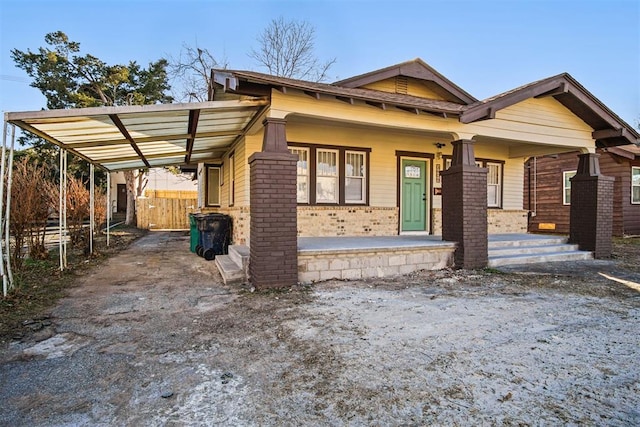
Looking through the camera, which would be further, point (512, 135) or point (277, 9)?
point (277, 9)

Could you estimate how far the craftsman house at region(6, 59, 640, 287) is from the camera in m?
5.84

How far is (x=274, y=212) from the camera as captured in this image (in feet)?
19.1

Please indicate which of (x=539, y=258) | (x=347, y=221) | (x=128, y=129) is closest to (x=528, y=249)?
(x=539, y=258)

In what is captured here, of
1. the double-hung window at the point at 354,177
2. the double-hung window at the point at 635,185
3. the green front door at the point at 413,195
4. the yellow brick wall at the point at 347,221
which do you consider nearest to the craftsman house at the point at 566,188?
the double-hung window at the point at 635,185

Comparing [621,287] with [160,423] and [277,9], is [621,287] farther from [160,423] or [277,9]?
[277,9]

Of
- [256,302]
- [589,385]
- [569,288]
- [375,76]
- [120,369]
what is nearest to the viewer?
[589,385]

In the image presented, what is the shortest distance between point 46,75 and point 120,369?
21.1 m

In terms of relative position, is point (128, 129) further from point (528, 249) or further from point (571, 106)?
point (571, 106)

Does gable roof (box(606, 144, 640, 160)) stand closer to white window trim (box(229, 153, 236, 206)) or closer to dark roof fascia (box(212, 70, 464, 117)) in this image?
dark roof fascia (box(212, 70, 464, 117))

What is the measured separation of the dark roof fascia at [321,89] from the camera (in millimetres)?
5480

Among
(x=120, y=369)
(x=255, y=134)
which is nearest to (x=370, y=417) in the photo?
(x=120, y=369)

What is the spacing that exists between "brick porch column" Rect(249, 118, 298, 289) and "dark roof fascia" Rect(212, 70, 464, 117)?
0.60 metres

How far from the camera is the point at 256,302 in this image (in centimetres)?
512

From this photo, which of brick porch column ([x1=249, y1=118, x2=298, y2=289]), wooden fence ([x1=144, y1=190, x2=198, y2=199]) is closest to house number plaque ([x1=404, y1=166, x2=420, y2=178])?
brick porch column ([x1=249, y1=118, x2=298, y2=289])
